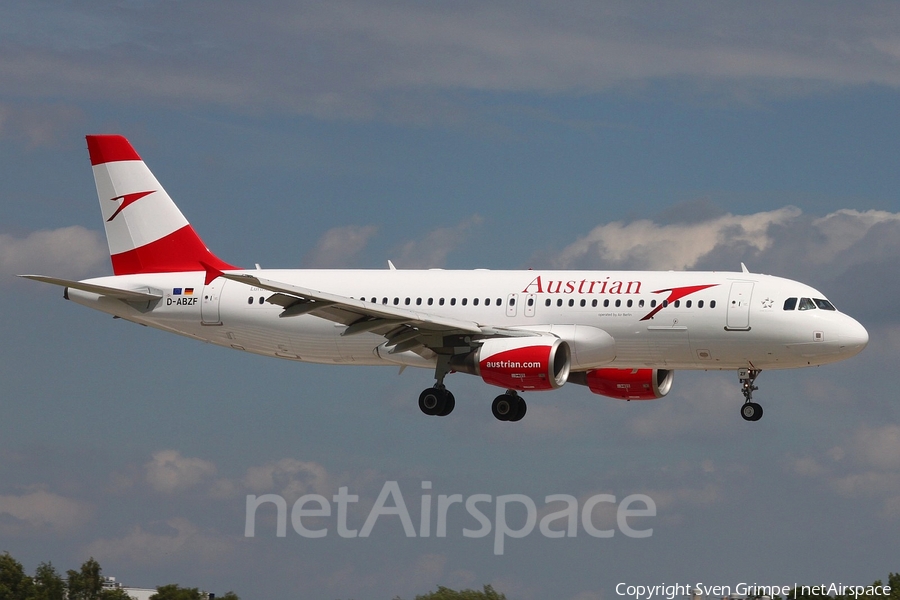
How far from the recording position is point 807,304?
4809 cm

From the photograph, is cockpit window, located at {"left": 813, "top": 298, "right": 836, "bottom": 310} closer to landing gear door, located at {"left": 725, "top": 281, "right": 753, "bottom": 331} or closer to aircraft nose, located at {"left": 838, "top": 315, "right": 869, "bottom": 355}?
aircraft nose, located at {"left": 838, "top": 315, "right": 869, "bottom": 355}

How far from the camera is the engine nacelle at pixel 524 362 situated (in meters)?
47.6

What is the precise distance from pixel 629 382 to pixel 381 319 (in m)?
11.2

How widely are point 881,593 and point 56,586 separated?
64.7m

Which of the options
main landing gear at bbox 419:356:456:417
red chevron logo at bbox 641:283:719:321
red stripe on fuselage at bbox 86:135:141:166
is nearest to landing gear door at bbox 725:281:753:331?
red chevron logo at bbox 641:283:719:321

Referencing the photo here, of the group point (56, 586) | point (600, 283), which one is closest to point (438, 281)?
point (600, 283)

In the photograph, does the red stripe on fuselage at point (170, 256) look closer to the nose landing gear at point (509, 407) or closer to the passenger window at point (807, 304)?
the nose landing gear at point (509, 407)

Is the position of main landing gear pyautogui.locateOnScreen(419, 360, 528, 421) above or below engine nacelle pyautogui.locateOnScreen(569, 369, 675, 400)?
below

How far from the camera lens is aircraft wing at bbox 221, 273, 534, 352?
4800cm

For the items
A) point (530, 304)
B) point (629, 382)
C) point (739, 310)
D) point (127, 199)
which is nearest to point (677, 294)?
point (739, 310)

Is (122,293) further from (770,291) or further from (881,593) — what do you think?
(881,593)

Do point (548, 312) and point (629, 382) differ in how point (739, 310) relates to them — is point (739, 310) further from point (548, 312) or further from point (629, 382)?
point (629, 382)

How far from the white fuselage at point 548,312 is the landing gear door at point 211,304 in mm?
39

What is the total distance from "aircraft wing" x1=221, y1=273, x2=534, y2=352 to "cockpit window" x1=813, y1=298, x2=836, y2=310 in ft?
33.4
